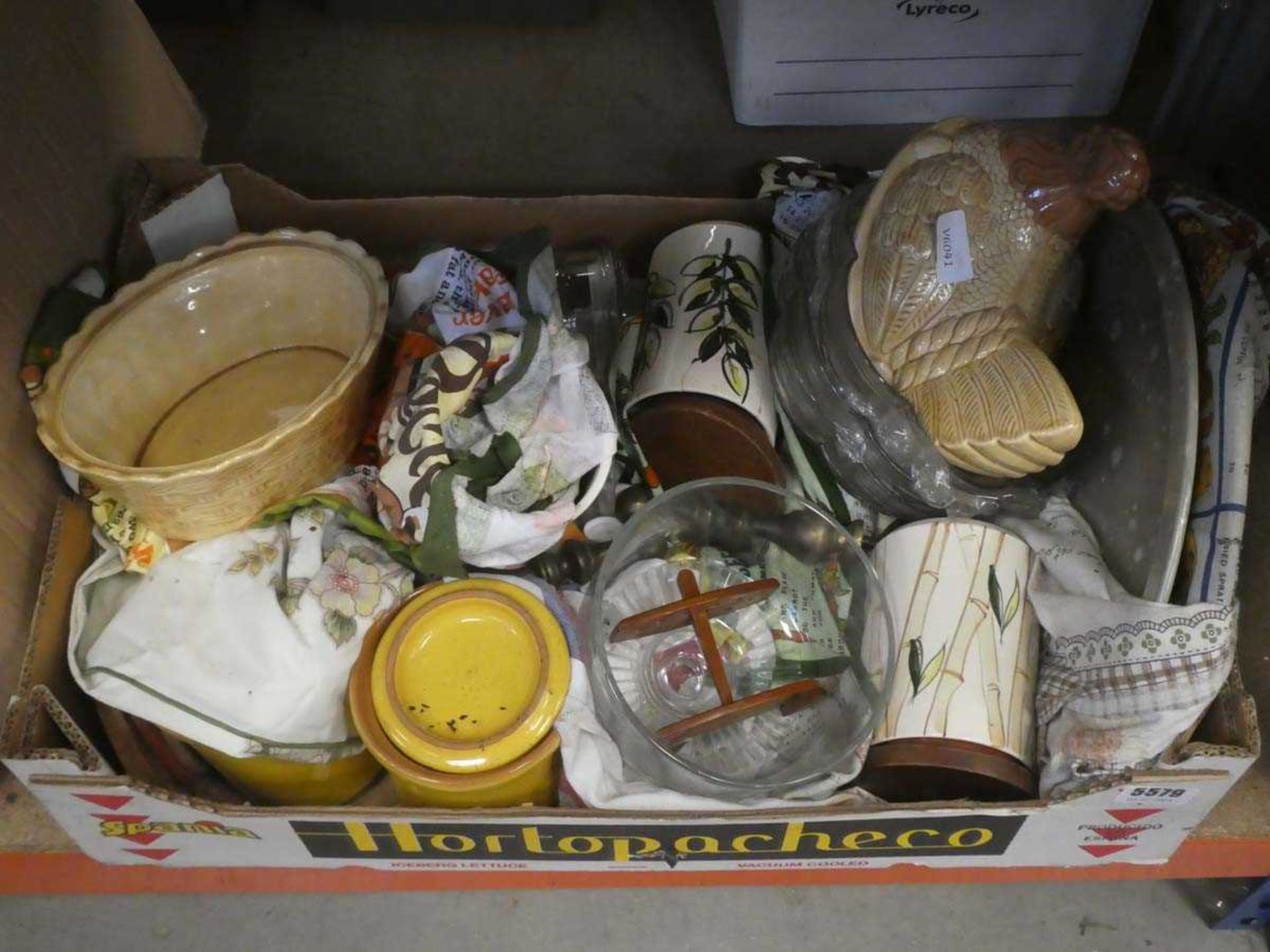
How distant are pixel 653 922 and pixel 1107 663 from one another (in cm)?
42

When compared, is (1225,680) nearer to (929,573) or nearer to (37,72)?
(929,573)

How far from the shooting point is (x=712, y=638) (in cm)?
73

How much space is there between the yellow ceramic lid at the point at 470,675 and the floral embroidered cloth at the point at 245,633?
3 cm

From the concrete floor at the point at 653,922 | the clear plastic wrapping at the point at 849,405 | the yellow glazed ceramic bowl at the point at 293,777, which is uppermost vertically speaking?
the clear plastic wrapping at the point at 849,405

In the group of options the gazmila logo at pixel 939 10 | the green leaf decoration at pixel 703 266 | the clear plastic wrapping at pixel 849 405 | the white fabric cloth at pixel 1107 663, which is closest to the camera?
the white fabric cloth at pixel 1107 663

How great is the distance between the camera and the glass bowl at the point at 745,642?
28.1 inches

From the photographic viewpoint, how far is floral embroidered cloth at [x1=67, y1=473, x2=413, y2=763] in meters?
0.66

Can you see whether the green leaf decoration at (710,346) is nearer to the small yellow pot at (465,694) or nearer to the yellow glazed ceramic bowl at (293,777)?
the small yellow pot at (465,694)

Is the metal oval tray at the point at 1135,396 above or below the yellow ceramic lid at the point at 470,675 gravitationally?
above

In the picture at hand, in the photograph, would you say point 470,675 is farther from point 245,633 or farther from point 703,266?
point 703,266

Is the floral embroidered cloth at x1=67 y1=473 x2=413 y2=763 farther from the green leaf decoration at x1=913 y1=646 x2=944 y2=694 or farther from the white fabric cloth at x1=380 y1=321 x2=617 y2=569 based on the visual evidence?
the green leaf decoration at x1=913 y1=646 x2=944 y2=694

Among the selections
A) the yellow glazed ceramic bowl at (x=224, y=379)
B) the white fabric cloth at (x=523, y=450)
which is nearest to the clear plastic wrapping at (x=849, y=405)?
the white fabric cloth at (x=523, y=450)

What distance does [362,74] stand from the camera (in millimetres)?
1213

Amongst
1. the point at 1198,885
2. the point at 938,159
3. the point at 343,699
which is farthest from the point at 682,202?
the point at 1198,885
